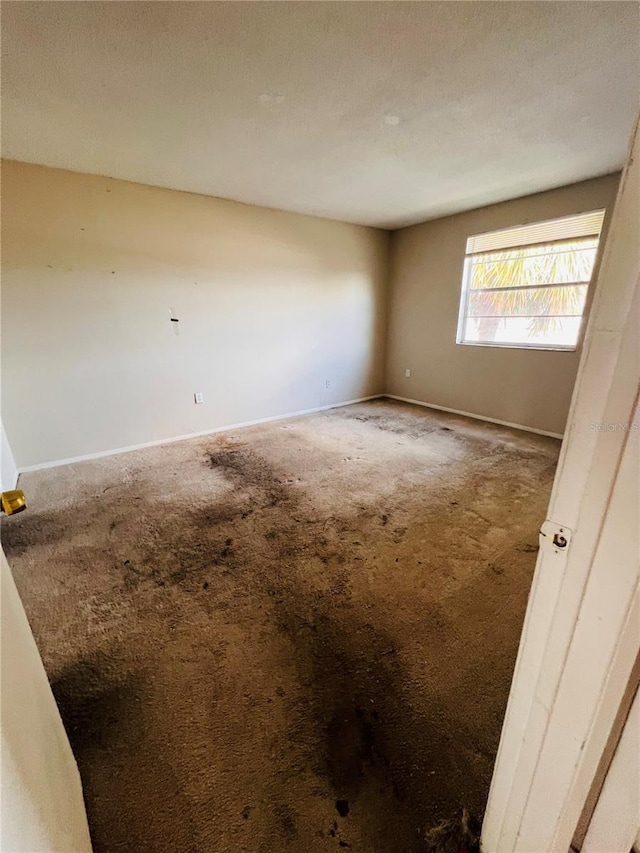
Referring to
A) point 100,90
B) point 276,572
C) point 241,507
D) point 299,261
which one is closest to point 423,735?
point 276,572

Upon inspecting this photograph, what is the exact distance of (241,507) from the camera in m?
2.45

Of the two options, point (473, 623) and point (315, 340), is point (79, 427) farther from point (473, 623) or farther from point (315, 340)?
point (473, 623)

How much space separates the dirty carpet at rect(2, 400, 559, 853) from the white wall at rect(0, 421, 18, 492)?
0.14m

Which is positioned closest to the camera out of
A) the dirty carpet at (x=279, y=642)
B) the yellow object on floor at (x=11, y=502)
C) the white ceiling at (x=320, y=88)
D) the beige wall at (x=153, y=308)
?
the yellow object on floor at (x=11, y=502)

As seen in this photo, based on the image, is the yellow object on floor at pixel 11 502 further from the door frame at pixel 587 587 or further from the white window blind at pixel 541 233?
the white window blind at pixel 541 233

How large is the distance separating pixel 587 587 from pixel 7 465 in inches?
140

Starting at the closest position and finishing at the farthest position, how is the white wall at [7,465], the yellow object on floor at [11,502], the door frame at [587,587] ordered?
1. the door frame at [587,587]
2. the yellow object on floor at [11,502]
3. the white wall at [7,465]

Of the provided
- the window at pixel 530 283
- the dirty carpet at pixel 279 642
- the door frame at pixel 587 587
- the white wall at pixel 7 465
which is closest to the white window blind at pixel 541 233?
the window at pixel 530 283

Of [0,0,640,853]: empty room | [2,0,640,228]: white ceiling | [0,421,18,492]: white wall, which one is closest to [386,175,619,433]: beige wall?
[0,0,640,853]: empty room

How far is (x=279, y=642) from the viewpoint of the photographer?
1.44 m

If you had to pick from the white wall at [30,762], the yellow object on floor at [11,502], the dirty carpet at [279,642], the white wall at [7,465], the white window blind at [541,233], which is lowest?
the dirty carpet at [279,642]

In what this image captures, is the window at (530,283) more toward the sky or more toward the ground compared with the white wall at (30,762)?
more toward the sky

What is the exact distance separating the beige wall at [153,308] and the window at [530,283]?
1542 mm

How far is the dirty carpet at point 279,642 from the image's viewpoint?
98cm
